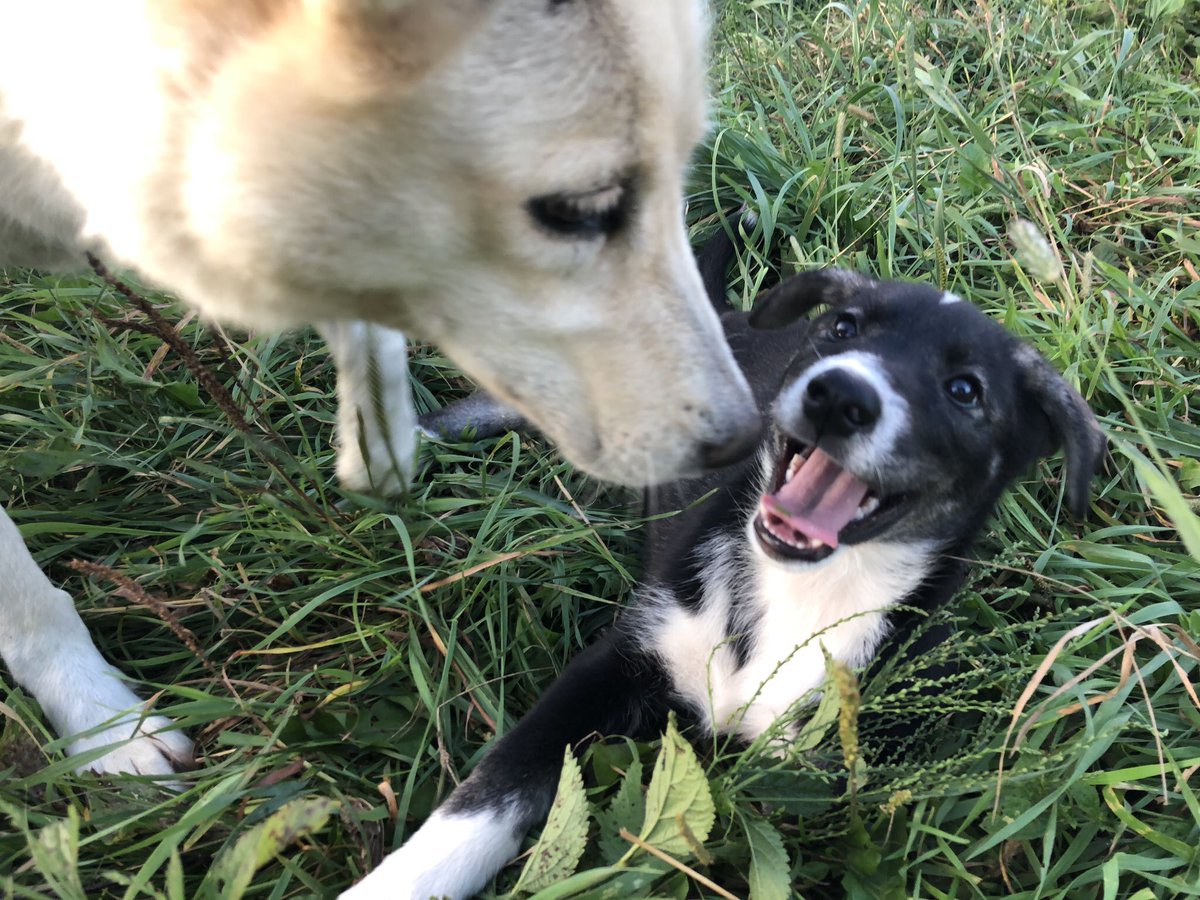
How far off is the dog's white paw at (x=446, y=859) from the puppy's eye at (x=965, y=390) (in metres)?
1.36

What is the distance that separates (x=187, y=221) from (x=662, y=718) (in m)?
1.58

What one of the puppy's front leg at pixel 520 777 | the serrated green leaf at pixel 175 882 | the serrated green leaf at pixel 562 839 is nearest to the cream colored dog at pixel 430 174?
the serrated green leaf at pixel 562 839

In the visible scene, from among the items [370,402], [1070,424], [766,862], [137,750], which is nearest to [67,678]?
[137,750]

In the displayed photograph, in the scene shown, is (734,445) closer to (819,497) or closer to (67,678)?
(819,497)

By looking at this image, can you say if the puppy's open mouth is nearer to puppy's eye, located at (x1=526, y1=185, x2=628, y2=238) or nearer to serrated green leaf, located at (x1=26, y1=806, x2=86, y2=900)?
puppy's eye, located at (x1=526, y1=185, x2=628, y2=238)

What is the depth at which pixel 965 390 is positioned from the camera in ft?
6.83

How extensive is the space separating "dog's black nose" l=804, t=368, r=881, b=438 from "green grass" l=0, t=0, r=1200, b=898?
1.58 feet

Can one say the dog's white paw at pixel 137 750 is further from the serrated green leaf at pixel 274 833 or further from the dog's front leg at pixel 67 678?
the serrated green leaf at pixel 274 833

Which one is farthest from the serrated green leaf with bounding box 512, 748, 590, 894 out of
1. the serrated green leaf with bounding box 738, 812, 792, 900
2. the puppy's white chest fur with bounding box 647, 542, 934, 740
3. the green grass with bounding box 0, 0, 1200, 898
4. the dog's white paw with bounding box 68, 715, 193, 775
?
the dog's white paw with bounding box 68, 715, 193, 775

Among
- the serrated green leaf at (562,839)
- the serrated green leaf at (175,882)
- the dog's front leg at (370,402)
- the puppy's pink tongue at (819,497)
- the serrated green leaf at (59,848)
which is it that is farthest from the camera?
the dog's front leg at (370,402)

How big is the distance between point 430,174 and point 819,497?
3.93ft

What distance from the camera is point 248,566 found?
232 cm

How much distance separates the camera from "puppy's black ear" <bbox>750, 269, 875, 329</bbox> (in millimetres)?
2348

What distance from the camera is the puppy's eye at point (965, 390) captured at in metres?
2.08
